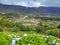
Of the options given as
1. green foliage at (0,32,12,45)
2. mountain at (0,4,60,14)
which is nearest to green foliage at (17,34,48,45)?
green foliage at (0,32,12,45)

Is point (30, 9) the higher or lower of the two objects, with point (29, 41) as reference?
lower

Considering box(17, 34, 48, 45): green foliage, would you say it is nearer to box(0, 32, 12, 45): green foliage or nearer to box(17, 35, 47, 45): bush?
box(17, 35, 47, 45): bush

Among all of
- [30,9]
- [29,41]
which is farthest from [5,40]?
[30,9]

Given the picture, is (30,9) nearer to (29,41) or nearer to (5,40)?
(5,40)

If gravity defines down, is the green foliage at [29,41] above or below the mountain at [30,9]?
above

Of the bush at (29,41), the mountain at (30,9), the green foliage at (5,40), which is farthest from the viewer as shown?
the mountain at (30,9)

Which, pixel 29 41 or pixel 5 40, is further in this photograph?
pixel 5 40

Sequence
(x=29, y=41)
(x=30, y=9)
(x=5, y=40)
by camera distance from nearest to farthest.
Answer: (x=29, y=41) → (x=5, y=40) → (x=30, y=9)

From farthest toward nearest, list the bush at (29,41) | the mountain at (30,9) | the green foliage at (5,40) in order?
the mountain at (30,9) → the green foliage at (5,40) → the bush at (29,41)

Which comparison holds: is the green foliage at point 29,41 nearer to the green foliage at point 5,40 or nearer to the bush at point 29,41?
the bush at point 29,41

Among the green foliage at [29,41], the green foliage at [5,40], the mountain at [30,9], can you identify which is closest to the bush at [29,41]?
the green foliage at [29,41]

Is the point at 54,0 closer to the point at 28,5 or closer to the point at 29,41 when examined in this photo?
the point at 28,5
